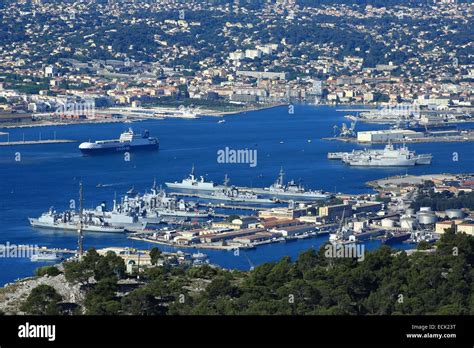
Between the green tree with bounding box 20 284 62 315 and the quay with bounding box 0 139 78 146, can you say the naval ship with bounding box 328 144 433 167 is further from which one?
the green tree with bounding box 20 284 62 315

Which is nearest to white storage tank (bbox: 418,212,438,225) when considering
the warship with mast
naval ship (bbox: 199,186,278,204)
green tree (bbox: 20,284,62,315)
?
the warship with mast

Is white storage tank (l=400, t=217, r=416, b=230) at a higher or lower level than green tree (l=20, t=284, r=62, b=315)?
lower

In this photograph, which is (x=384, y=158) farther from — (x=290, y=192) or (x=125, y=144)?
(x=125, y=144)

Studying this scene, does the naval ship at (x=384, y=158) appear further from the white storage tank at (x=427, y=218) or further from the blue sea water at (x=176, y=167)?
the white storage tank at (x=427, y=218)

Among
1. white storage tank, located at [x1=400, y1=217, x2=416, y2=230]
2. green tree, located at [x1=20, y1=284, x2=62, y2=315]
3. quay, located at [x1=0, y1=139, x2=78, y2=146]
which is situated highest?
green tree, located at [x1=20, y1=284, x2=62, y2=315]

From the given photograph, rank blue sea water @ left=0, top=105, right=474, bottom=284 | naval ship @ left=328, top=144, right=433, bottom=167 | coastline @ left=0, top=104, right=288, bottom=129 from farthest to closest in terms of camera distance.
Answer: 1. coastline @ left=0, top=104, right=288, bottom=129
2. naval ship @ left=328, top=144, right=433, bottom=167
3. blue sea water @ left=0, top=105, right=474, bottom=284
